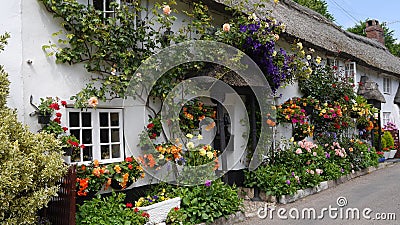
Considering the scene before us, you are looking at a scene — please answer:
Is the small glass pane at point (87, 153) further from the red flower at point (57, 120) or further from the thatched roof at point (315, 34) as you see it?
the thatched roof at point (315, 34)

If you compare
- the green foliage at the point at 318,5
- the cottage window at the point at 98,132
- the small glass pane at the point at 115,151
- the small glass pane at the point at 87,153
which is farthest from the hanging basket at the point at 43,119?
the green foliage at the point at 318,5

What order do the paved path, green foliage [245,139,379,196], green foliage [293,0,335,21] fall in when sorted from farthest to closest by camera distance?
green foliage [293,0,335,21]
green foliage [245,139,379,196]
the paved path

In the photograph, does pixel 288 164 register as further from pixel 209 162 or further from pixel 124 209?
pixel 124 209

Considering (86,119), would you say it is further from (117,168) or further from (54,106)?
(117,168)

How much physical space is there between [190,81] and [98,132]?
200 centimetres

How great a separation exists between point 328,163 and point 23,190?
25.1 feet

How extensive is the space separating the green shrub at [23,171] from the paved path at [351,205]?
3.42 meters

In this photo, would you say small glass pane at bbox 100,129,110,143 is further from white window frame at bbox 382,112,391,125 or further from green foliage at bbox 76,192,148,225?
white window frame at bbox 382,112,391,125

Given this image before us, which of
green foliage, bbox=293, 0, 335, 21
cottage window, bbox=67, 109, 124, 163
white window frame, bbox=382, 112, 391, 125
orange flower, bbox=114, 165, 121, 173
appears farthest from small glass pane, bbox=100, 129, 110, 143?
green foliage, bbox=293, 0, 335, 21

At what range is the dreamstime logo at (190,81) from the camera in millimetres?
6727

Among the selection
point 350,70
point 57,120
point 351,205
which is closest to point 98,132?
point 57,120

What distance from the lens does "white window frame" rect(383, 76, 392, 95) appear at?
1783cm

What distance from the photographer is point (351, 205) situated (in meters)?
7.62
